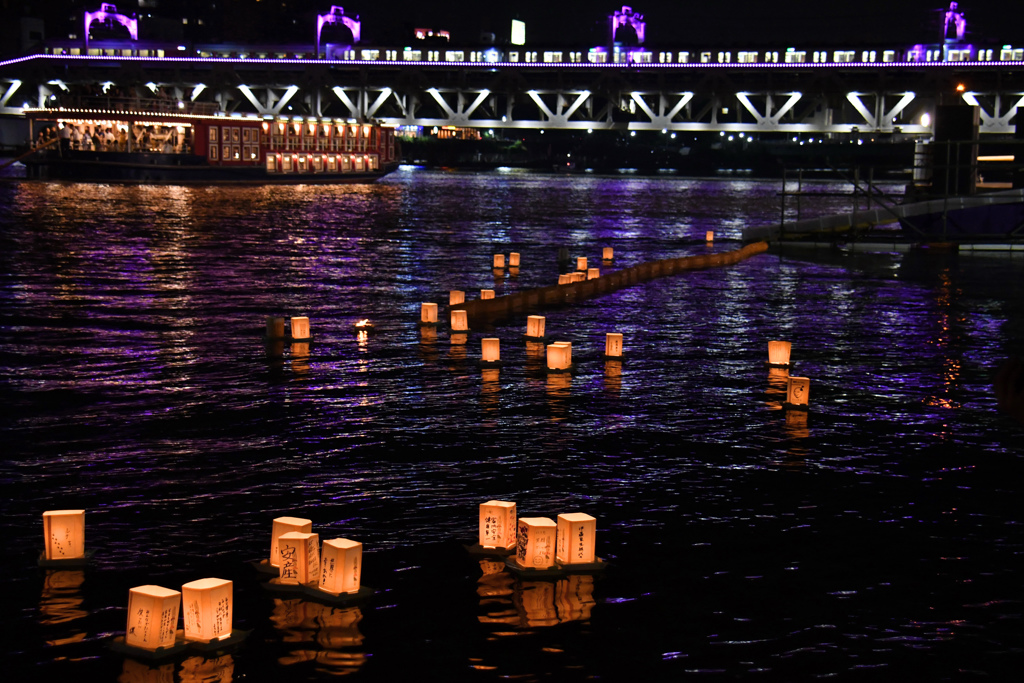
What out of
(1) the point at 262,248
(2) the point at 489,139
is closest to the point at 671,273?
(1) the point at 262,248

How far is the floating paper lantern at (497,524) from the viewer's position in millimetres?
7293

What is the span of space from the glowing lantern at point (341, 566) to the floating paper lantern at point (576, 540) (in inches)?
50.8

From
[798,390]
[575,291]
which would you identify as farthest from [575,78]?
[798,390]

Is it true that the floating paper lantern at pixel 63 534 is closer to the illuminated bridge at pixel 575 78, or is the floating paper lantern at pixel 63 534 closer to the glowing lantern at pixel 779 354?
the glowing lantern at pixel 779 354

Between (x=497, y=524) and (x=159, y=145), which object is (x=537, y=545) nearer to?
(x=497, y=524)

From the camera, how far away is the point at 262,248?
30.7m

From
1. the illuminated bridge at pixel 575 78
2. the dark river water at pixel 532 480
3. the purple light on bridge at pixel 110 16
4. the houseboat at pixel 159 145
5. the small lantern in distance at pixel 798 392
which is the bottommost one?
the dark river water at pixel 532 480

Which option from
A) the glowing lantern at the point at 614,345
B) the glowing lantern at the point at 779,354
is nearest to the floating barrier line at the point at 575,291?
the glowing lantern at the point at 614,345

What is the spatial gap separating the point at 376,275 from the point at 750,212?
3642cm

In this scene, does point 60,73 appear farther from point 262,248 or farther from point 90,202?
point 262,248

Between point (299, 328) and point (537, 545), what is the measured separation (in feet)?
28.6

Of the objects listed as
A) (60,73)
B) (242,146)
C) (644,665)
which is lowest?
(644,665)

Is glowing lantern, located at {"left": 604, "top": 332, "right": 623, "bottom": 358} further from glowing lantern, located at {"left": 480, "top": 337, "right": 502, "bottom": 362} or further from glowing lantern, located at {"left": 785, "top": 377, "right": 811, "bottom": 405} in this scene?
glowing lantern, located at {"left": 785, "top": 377, "right": 811, "bottom": 405}

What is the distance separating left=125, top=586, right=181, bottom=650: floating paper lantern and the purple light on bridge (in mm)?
148901
